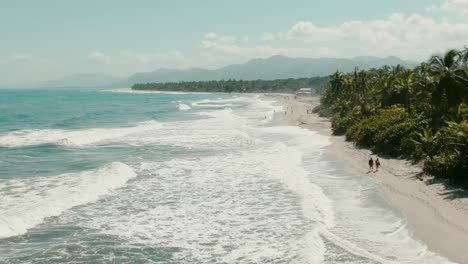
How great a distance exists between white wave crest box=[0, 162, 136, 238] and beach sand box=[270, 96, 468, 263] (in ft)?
54.9

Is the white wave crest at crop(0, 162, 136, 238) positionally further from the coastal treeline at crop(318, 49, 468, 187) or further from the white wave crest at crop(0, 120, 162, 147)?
the coastal treeline at crop(318, 49, 468, 187)

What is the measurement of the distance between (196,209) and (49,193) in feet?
31.4

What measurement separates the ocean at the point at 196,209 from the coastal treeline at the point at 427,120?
14.4 feet

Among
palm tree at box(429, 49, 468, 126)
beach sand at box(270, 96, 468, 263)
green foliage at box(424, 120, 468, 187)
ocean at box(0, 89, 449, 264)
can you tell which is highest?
palm tree at box(429, 49, 468, 126)

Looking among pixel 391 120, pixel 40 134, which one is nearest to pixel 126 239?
pixel 391 120

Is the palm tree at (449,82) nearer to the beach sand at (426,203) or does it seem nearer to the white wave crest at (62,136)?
the beach sand at (426,203)

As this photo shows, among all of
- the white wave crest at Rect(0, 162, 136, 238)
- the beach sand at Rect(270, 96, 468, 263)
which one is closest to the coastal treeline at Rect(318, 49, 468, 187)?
the beach sand at Rect(270, 96, 468, 263)

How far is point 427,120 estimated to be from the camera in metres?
36.8

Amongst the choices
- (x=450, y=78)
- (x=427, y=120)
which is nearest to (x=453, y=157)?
(x=450, y=78)

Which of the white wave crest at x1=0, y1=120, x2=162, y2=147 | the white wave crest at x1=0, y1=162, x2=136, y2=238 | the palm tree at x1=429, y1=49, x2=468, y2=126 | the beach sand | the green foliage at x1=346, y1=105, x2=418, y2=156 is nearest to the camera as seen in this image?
the beach sand

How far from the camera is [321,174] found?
31.6 metres

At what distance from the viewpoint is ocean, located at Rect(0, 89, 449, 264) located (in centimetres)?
1764

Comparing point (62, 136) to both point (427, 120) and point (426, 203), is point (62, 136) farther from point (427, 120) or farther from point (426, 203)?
point (426, 203)

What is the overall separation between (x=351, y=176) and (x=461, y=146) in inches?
279
